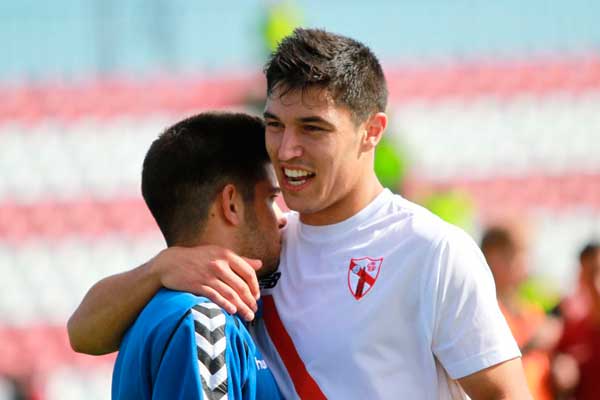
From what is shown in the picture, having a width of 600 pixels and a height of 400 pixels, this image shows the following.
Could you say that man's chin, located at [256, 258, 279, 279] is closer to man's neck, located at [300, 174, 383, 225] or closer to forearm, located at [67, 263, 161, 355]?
man's neck, located at [300, 174, 383, 225]

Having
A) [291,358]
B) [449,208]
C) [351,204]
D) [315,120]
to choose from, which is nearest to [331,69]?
[315,120]

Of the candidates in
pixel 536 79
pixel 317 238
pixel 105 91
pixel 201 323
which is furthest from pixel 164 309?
pixel 536 79

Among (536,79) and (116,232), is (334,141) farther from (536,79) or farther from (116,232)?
(536,79)

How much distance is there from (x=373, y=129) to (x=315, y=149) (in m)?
0.22

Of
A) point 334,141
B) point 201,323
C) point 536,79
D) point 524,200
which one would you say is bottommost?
point 524,200

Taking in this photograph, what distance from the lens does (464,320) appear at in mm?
2752

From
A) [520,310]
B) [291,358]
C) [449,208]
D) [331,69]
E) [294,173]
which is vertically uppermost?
[331,69]

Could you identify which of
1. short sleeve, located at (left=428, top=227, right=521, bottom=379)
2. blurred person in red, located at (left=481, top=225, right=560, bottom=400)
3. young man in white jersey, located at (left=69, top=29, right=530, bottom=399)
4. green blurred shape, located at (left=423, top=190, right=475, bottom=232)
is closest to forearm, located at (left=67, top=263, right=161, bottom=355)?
young man in white jersey, located at (left=69, top=29, right=530, bottom=399)

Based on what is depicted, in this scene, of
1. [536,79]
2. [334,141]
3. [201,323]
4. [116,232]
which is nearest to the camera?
[201,323]

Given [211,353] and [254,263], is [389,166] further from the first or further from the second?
[211,353]

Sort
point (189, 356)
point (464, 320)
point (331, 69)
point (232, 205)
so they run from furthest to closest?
point (232, 205) → point (331, 69) → point (464, 320) → point (189, 356)

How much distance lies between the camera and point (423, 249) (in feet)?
9.27

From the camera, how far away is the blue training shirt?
8.67 ft

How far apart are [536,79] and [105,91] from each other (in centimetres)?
586
